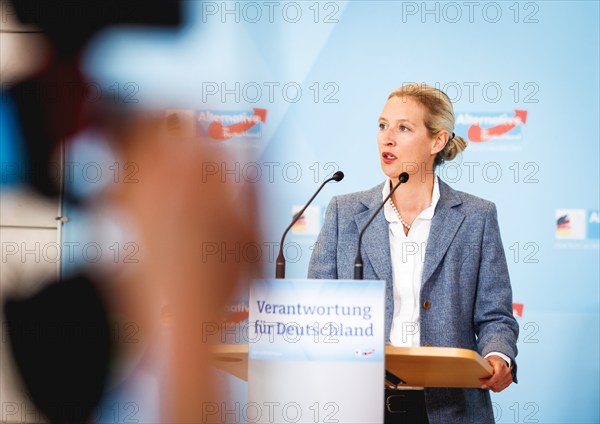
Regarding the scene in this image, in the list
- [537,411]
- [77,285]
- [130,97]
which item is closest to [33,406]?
[77,285]

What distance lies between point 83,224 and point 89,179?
26 millimetres

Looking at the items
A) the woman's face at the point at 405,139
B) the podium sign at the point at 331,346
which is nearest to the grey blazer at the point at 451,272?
the woman's face at the point at 405,139

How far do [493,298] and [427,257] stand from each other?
0.22m

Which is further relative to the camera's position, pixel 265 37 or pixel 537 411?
pixel 537 411

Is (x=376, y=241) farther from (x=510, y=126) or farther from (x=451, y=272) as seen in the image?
(x=510, y=126)

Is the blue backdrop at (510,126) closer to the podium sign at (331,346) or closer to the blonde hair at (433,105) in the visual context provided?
the blonde hair at (433,105)

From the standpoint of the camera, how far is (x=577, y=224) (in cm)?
421

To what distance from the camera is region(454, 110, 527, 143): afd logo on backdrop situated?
4.23 m

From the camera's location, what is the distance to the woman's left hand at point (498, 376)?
1.94 metres

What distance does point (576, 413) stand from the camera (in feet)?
14.1

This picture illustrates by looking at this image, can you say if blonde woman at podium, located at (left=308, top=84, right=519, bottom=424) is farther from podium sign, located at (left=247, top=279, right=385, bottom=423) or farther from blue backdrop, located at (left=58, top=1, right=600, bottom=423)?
blue backdrop, located at (left=58, top=1, right=600, bottom=423)

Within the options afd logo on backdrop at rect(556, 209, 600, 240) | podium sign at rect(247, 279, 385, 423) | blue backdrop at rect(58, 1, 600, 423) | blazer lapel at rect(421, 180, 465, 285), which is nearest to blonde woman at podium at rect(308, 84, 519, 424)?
blazer lapel at rect(421, 180, 465, 285)

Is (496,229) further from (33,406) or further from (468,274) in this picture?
(33,406)

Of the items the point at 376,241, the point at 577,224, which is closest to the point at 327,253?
the point at 376,241
